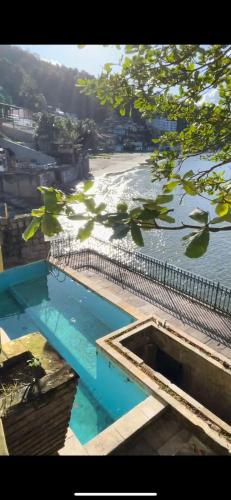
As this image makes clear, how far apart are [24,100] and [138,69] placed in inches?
4115

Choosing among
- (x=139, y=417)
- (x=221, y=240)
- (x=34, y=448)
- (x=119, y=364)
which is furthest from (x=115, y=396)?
(x=221, y=240)

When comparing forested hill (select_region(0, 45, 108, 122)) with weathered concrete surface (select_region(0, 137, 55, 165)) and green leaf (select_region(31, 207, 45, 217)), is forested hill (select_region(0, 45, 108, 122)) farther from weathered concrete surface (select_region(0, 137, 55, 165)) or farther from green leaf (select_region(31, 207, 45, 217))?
green leaf (select_region(31, 207, 45, 217))

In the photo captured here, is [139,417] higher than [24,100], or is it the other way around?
[24,100]

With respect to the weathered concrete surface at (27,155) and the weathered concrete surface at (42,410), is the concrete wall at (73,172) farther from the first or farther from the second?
the weathered concrete surface at (42,410)

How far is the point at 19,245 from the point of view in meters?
13.1

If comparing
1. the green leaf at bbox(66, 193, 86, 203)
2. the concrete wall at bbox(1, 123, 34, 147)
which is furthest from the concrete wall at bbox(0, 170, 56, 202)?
the green leaf at bbox(66, 193, 86, 203)

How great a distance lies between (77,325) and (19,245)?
172 inches

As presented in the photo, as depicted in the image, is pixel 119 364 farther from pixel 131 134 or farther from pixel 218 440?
pixel 131 134

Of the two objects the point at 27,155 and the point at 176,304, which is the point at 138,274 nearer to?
the point at 176,304

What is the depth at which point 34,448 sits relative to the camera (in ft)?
12.1

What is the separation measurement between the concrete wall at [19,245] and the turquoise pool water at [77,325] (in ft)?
1.15

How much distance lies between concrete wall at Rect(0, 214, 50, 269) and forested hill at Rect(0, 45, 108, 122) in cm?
9282

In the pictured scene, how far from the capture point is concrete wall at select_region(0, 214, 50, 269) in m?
12.5

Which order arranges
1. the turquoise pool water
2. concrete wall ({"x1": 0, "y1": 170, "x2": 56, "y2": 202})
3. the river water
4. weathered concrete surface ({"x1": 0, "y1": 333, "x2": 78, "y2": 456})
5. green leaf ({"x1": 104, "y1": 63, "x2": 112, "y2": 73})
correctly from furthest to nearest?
concrete wall ({"x1": 0, "y1": 170, "x2": 56, "y2": 202}), the river water, the turquoise pool water, green leaf ({"x1": 104, "y1": 63, "x2": 112, "y2": 73}), weathered concrete surface ({"x1": 0, "y1": 333, "x2": 78, "y2": 456})
